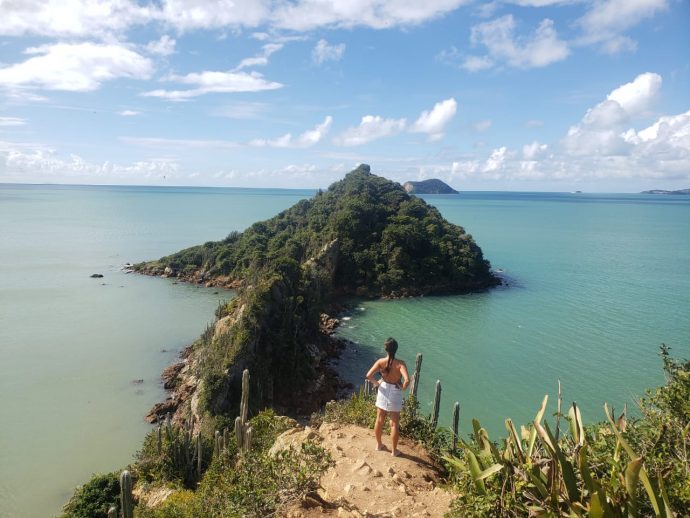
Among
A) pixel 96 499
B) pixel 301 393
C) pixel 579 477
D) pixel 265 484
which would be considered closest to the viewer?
pixel 579 477

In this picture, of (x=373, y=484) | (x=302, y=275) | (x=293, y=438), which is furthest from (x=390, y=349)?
(x=302, y=275)

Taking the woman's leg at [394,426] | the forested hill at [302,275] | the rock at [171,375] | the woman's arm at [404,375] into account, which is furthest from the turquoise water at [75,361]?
the woman's arm at [404,375]

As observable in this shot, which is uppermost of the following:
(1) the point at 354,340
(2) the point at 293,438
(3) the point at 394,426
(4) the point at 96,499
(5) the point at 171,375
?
(3) the point at 394,426

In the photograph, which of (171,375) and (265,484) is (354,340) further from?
(265,484)

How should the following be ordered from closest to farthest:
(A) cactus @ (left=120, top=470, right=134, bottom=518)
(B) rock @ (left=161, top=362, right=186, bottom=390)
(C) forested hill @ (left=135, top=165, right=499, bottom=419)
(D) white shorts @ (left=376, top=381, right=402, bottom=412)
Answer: (D) white shorts @ (left=376, top=381, right=402, bottom=412)
(A) cactus @ (left=120, top=470, right=134, bottom=518)
(C) forested hill @ (left=135, top=165, right=499, bottom=419)
(B) rock @ (left=161, top=362, right=186, bottom=390)

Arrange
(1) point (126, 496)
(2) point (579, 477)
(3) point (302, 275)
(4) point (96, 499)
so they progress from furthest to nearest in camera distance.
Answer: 1. (3) point (302, 275)
2. (4) point (96, 499)
3. (1) point (126, 496)
4. (2) point (579, 477)

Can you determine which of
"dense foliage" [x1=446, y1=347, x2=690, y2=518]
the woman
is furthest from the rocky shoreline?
"dense foliage" [x1=446, y1=347, x2=690, y2=518]

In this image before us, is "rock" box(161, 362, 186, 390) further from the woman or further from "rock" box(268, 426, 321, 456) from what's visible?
the woman

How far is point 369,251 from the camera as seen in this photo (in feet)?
139

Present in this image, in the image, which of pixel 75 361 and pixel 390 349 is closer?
pixel 390 349

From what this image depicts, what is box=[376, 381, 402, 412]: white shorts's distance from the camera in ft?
23.9

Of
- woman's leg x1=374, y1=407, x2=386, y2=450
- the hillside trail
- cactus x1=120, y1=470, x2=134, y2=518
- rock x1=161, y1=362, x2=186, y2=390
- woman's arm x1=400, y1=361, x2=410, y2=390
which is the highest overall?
woman's arm x1=400, y1=361, x2=410, y2=390

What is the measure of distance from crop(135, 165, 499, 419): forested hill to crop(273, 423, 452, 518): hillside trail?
1107 cm

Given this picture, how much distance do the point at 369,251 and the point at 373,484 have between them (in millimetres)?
35850
